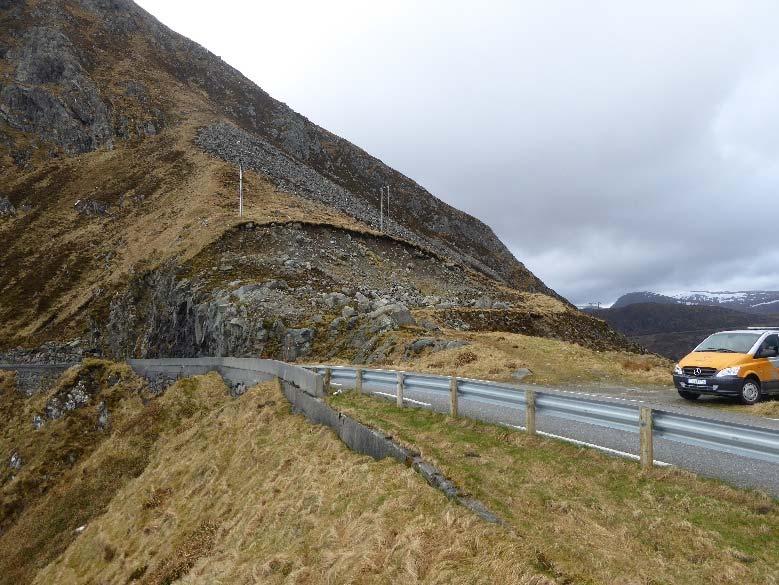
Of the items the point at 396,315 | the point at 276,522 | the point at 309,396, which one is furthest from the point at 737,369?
the point at 396,315

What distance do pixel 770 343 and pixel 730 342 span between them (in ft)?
2.90

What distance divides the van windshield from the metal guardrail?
278 inches

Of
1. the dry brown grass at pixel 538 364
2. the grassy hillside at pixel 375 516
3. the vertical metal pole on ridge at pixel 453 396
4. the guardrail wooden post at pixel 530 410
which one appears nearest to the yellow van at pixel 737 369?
the dry brown grass at pixel 538 364

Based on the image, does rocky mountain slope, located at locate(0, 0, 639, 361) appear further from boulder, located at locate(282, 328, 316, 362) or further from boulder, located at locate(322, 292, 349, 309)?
boulder, located at locate(322, 292, 349, 309)

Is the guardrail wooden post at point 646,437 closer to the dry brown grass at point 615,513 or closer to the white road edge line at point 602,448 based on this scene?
the dry brown grass at point 615,513

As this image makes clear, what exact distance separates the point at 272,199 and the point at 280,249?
12.0 meters

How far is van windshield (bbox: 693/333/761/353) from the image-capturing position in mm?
13570

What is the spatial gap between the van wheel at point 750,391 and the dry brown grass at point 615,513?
6861mm

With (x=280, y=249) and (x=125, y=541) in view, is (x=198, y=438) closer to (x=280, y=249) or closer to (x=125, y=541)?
(x=125, y=541)

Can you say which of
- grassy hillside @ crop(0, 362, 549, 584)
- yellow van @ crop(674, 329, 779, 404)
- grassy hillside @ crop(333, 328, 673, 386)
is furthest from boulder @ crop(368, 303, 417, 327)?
yellow van @ crop(674, 329, 779, 404)

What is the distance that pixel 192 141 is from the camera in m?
60.2

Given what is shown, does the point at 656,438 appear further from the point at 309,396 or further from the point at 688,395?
the point at 309,396

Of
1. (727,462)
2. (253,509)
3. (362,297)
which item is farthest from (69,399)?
(727,462)

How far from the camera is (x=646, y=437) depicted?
24.8ft
